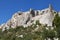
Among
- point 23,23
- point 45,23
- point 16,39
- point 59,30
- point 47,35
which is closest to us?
point 59,30

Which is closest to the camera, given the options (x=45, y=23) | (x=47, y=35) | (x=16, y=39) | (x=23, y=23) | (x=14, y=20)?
(x=47, y=35)

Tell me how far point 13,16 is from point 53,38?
334ft

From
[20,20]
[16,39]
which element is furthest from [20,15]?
[16,39]

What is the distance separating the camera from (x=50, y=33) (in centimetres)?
8356

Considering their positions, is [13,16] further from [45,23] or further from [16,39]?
[16,39]

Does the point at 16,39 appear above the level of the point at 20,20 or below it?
below

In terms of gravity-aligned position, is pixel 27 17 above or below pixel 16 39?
above

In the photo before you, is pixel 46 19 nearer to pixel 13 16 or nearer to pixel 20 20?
pixel 20 20

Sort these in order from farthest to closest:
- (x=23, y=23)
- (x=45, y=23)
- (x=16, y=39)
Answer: (x=23, y=23) < (x=45, y=23) < (x=16, y=39)

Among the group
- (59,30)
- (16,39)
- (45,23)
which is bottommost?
(59,30)

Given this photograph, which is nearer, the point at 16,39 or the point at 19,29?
the point at 16,39

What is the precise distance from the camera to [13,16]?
18538cm

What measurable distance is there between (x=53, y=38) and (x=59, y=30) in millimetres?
19765

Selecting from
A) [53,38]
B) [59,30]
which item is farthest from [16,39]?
[59,30]
